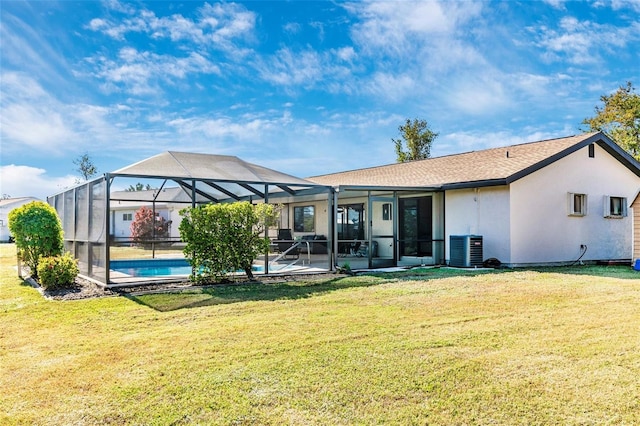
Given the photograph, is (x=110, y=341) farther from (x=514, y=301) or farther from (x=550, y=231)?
(x=550, y=231)

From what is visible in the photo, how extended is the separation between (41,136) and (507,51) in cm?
1695

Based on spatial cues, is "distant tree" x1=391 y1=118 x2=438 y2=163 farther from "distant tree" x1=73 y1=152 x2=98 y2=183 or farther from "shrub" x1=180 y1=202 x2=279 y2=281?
"distant tree" x1=73 y1=152 x2=98 y2=183

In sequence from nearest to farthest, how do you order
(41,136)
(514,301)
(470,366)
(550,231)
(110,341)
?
(470,366)
(110,341)
(514,301)
(550,231)
(41,136)

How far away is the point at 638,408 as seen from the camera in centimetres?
353

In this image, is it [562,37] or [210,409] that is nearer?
[210,409]

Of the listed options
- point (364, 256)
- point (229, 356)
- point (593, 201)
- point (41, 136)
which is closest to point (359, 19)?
point (364, 256)

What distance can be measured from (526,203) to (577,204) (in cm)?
275

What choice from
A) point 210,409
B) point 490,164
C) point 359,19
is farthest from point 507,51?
point 210,409

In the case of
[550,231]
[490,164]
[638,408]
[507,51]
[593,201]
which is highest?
[507,51]

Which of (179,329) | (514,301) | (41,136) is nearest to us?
(179,329)

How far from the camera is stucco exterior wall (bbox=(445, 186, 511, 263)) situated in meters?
13.5

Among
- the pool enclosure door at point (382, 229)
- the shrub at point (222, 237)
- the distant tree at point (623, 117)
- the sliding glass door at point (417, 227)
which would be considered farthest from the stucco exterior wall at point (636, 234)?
the distant tree at point (623, 117)

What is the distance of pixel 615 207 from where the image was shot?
16.4m

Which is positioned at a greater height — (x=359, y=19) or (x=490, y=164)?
(x=359, y=19)
